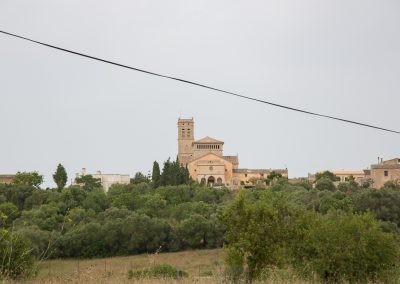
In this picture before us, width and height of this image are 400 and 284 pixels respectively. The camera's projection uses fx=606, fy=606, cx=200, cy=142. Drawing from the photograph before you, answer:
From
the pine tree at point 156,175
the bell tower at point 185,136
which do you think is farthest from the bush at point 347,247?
the bell tower at point 185,136

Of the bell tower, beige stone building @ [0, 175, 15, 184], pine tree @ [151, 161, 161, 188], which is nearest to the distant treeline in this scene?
pine tree @ [151, 161, 161, 188]

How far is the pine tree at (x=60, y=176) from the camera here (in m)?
66.6

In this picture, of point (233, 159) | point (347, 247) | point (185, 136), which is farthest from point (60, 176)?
point (347, 247)

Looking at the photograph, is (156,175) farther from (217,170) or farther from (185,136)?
(185,136)

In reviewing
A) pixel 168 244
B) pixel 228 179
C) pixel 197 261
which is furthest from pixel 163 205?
pixel 228 179

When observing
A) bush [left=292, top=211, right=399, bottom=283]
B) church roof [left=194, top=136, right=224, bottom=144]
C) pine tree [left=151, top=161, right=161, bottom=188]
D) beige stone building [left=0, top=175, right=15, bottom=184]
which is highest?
church roof [left=194, top=136, right=224, bottom=144]

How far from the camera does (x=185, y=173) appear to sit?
65312 mm

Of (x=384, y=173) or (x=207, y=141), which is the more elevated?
(x=207, y=141)

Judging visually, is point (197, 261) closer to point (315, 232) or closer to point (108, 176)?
point (315, 232)

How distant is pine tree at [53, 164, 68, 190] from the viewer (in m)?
66.6

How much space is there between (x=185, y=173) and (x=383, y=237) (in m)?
45.3

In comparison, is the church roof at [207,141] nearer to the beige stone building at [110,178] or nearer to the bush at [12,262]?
the beige stone building at [110,178]

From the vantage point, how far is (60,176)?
67.9 metres

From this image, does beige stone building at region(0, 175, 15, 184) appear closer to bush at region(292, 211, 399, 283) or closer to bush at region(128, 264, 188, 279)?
bush at region(292, 211, 399, 283)
